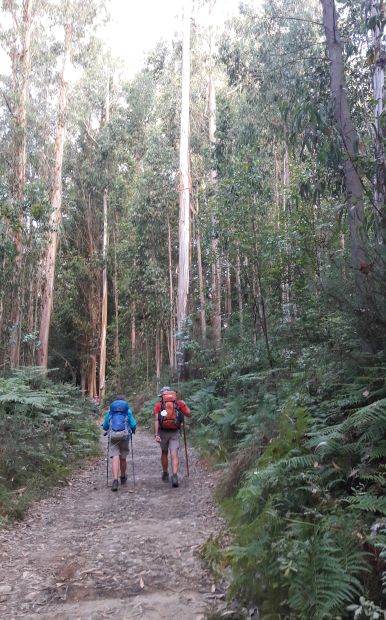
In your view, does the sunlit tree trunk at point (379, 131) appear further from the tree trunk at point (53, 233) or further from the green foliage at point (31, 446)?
the tree trunk at point (53, 233)

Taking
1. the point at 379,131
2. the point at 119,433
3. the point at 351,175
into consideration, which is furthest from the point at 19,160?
the point at 351,175

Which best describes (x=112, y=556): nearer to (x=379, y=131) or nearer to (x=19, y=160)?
(x=379, y=131)

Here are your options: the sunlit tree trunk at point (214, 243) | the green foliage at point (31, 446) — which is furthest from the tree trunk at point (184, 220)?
the green foliage at point (31, 446)

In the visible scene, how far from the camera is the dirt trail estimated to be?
3.96 metres

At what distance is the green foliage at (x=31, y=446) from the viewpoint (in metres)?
7.18

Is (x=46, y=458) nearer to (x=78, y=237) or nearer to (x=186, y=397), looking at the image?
(x=186, y=397)

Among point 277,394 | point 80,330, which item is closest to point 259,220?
point 277,394

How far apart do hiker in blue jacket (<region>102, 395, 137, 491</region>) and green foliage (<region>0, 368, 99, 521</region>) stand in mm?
974

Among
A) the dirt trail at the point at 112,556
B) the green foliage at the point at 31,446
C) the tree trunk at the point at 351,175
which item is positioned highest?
the tree trunk at the point at 351,175

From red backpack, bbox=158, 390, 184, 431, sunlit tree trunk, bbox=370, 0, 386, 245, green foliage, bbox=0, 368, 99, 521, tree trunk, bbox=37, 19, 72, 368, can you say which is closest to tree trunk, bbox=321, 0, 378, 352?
sunlit tree trunk, bbox=370, 0, 386, 245

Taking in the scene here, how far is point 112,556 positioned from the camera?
4965 millimetres

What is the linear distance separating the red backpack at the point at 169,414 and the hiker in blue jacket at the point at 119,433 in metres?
0.60

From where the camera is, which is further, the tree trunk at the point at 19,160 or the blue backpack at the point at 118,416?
the tree trunk at the point at 19,160

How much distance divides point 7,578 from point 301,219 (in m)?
9.41
